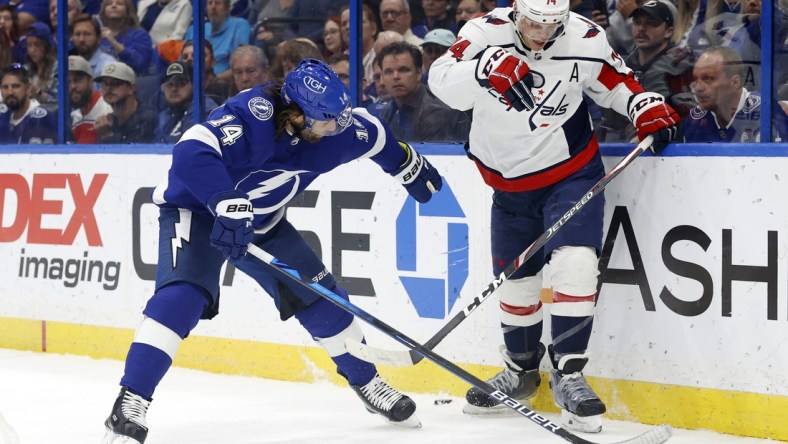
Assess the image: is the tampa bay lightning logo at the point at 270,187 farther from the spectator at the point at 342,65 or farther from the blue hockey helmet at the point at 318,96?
the spectator at the point at 342,65

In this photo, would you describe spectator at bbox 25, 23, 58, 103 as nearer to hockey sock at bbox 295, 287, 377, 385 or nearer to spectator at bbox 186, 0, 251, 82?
spectator at bbox 186, 0, 251, 82

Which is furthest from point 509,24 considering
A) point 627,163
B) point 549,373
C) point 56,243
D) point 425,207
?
point 56,243

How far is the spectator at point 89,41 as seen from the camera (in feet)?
18.1

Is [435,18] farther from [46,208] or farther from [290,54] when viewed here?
[46,208]

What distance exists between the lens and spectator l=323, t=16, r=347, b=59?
4723 millimetres

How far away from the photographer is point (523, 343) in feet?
13.0

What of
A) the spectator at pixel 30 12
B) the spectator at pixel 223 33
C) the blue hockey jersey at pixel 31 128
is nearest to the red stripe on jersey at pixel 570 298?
the spectator at pixel 223 33

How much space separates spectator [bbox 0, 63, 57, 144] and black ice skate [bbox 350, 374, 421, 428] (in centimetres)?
239

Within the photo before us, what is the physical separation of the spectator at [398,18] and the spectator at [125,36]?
124cm

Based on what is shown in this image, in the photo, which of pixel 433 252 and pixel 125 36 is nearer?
pixel 433 252

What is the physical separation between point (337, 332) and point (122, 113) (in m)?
2.07

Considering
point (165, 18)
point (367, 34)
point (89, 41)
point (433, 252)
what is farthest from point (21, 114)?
point (433, 252)

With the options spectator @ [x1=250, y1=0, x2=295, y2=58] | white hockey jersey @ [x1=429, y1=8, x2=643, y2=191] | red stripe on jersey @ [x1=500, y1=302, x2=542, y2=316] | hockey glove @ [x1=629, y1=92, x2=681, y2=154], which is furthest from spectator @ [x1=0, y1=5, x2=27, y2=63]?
hockey glove @ [x1=629, y1=92, x2=681, y2=154]

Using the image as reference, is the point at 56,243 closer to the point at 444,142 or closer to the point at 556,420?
the point at 444,142
